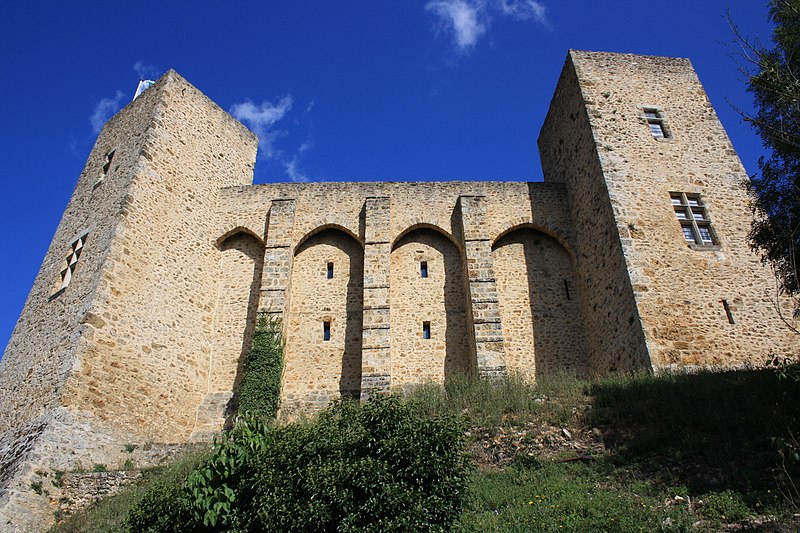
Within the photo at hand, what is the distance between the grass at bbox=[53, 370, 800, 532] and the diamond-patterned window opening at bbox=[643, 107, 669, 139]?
7979 millimetres

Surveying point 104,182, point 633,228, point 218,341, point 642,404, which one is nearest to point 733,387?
point 642,404

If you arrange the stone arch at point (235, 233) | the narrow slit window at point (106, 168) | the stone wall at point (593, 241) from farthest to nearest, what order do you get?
the stone arch at point (235, 233), the narrow slit window at point (106, 168), the stone wall at point (593, 241)

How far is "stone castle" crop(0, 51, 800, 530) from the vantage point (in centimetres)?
1309

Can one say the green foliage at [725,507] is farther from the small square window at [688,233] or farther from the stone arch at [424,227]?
the stone arch at [424,227]

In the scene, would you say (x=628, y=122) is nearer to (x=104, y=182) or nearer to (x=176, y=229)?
(x=176, y=229)

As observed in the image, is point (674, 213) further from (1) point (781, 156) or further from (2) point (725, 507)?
(2) point (725, 507)

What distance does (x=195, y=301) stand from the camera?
52.6 ft

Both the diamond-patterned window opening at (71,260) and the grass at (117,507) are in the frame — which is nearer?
the grass at (117,507)

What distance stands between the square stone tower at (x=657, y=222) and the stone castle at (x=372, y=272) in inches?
2.2

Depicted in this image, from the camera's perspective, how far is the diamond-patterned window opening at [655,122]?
1683cm

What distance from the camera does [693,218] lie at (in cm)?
1510

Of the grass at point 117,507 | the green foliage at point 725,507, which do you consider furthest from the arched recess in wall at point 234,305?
the green foliage at point 725,507

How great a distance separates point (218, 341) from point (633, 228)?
38.3 ft

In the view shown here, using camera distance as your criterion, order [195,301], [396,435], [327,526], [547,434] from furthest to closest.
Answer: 1. [195,301]
2. [547,434]
3. [396,435]
4. [327,526]
